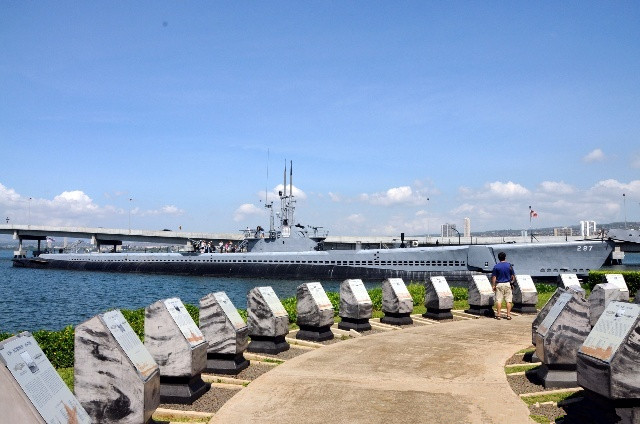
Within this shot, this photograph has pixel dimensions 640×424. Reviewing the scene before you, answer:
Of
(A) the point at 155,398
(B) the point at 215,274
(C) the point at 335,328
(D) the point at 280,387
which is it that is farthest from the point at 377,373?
(B) the point at 215,274

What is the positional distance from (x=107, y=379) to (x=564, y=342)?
6329 mm

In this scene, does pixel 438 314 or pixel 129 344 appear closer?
pixel 129 344

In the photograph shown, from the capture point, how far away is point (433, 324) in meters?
15.5

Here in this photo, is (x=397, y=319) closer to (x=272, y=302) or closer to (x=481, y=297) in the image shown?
(x=481, y=297)

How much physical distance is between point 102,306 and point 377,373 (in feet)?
89.7

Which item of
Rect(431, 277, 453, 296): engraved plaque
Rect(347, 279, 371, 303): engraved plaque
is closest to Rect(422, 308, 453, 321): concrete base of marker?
Rect(431, 277, 453, 296): engraved plaque

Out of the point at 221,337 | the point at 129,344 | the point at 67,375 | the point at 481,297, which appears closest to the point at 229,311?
the point at 221,337

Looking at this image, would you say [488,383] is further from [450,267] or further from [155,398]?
[450,267]

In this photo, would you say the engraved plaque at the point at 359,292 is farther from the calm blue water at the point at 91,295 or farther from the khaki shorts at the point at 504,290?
the calm blue water at the point at 91,295

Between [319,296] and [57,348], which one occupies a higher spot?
[319,296]

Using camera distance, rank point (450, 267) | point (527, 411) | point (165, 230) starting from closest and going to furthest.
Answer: point (527, 411), point (450, 267), point (165, 230)

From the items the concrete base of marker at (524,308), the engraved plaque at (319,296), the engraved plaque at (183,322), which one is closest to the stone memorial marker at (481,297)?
the concrete base of marker at (524,308)

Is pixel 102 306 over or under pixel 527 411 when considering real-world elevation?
under

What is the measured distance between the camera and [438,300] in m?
16.5
